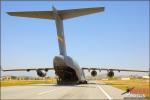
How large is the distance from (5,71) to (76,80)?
49.1 feet

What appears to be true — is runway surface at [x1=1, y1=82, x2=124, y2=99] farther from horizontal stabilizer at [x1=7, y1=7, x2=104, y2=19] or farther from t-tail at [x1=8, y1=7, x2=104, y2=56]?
t-tail at [x1=8, y1=7, x2=104, y2=56]

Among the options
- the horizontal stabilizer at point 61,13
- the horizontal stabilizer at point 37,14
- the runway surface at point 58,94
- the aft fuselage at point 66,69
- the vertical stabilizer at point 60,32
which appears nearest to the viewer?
the runway surface at point 58,94

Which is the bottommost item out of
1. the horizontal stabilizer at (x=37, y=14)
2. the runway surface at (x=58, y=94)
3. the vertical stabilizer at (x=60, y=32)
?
the runway surface at (x=58, y=94)

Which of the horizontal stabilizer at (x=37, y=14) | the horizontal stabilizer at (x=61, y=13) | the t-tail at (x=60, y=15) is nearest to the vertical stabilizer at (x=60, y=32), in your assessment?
the t-tail at (x=60, y=15)

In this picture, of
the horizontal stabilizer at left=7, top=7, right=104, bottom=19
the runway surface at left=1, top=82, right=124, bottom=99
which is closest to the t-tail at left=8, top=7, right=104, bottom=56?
the horizontal stabilizer at left=7, top=7, right=104, bottom=19

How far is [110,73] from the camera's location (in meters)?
49.9

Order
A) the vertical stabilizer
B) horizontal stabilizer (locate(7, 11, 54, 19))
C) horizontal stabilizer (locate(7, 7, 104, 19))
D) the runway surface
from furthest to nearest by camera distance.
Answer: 1. the vertical stabilizer
2. horizontal stabilizer (locate(7, 11, 54, 19))
3. horizontal stabilizer (locate(7, 7, 104, 19))
4. the runway surface

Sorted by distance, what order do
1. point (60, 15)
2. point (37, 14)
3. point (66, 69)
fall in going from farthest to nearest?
1. point (66, 69)
2. point (60, 15)
3. point (37, 14)

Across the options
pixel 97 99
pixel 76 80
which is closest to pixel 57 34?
pixel 76 80

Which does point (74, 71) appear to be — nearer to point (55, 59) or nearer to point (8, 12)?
point (55, 59)

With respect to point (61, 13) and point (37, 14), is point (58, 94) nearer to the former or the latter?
point (37, 14)

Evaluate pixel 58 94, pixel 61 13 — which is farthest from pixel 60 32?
pixel 58 94

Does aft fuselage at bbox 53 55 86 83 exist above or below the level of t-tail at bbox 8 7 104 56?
below

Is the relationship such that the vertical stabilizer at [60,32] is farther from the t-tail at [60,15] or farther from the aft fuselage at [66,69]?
the aft fuselage at [66,69]
